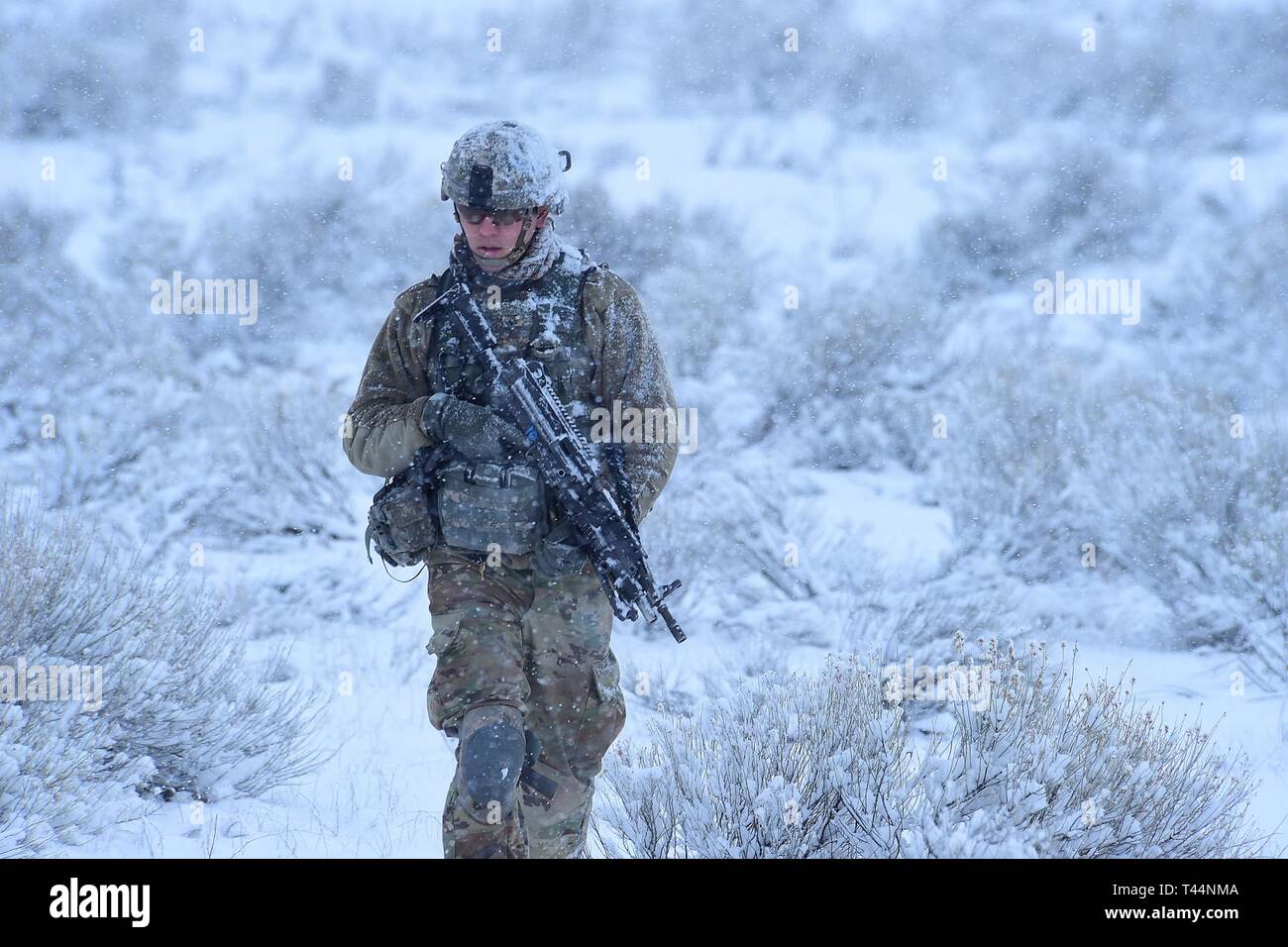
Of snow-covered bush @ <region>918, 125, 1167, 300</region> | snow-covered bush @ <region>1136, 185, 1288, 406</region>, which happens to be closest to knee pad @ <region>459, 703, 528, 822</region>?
snow-covered bush @ <region>1136, 185, 1288, 406</region>

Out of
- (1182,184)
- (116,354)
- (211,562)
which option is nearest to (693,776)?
(211,562)

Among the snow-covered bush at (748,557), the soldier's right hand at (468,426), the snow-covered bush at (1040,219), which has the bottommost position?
the snow-covered bush at (748,557)

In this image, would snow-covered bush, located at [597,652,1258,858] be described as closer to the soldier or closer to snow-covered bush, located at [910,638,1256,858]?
snow-covered bush, located at [910,638,1256,858]

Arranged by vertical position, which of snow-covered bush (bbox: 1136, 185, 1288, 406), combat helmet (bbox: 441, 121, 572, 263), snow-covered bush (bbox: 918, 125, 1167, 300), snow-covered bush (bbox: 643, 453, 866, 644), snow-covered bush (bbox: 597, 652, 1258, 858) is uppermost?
snow-covered bush (bbox: 918, 125, 1167, 300)

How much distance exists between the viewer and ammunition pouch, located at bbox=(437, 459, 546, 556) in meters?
3.64

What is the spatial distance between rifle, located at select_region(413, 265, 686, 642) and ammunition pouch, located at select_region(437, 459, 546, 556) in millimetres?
70

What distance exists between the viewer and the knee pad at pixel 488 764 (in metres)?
3.33

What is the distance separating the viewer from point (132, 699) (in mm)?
5215

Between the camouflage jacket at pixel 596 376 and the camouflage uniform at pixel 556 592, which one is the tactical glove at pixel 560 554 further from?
the camouflage jacket at pixel 596 376

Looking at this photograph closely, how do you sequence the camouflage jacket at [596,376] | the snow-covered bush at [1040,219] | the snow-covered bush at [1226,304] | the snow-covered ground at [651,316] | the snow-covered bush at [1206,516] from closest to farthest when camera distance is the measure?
the camouflage jacket at [596,376]
the snow-covered ground at [651,316]
the snow-covered bush at [1206,516]
the snow-covered bush at [1226,304]
the snow-covered bush at [1040,219]

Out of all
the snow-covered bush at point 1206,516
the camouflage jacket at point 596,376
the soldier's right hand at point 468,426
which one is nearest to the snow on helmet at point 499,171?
the camouflage jacket at point 596,376

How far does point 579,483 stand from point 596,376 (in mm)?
359

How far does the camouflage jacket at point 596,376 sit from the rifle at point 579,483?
0.13 metres
